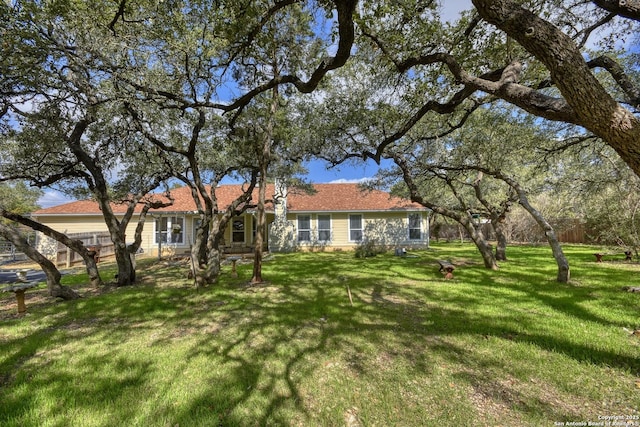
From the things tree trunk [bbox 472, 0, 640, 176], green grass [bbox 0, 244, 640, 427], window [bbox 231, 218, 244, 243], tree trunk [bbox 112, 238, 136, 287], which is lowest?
green grass [bbox 0, 244, 640, 427]

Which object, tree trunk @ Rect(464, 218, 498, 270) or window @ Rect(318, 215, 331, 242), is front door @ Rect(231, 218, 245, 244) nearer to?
window @ Rect(318, 215, 331, 242)

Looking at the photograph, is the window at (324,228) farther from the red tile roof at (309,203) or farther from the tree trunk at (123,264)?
the tree trunk at (123,264)

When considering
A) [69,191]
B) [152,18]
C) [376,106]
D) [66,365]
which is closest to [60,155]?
[69,191]

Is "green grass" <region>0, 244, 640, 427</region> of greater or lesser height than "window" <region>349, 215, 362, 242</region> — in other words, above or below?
below

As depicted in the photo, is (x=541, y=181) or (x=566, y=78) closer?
(x=566, y=78)

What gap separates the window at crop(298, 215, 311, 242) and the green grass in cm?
1214

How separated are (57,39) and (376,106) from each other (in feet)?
25.0

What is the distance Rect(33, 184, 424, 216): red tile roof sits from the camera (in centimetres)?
1797

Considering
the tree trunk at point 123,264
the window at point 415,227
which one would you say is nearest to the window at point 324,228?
the window at point 415,227

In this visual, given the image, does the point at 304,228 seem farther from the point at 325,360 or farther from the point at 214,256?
the point at 325,360

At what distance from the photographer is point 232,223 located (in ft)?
62.4

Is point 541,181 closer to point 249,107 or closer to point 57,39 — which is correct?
point 249,107

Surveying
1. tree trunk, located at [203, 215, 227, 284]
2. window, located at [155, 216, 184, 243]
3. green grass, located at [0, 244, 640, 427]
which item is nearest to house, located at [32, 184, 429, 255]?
window, located at [155, 216, 184, 243]

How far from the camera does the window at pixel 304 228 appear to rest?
61.8ft
